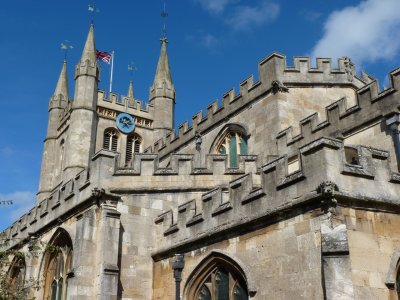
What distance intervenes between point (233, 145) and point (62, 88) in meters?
25.5

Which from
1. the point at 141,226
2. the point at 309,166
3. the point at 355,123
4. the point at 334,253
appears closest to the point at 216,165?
the point at 141,226

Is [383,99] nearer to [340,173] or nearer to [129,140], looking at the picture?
[340,173]

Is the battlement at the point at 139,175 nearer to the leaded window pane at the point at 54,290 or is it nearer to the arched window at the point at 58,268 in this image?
the arched window at the point at 58,268

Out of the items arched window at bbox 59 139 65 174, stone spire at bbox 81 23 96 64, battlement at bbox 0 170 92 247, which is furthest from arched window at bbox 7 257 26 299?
stone spire at bbox 81 23 96 64

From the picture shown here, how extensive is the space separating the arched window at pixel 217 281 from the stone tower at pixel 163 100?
96.7ft

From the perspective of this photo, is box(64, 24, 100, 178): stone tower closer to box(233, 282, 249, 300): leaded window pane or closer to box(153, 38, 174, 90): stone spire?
box(153, 38, 174, 90): stone spire

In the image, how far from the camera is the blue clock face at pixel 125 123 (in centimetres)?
4159

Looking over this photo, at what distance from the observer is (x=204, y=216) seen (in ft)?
43.1

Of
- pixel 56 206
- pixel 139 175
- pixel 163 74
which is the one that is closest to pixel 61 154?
pixel 163 74

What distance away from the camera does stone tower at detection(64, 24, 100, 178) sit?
125ft

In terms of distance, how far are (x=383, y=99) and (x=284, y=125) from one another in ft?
18.7

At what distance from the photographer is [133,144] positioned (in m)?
42.1

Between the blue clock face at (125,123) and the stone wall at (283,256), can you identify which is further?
→ the blue clock face at (125,123)

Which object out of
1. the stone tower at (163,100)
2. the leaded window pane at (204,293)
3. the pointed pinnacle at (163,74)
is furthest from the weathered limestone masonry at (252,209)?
the pointed pinnacle at (163,74)
